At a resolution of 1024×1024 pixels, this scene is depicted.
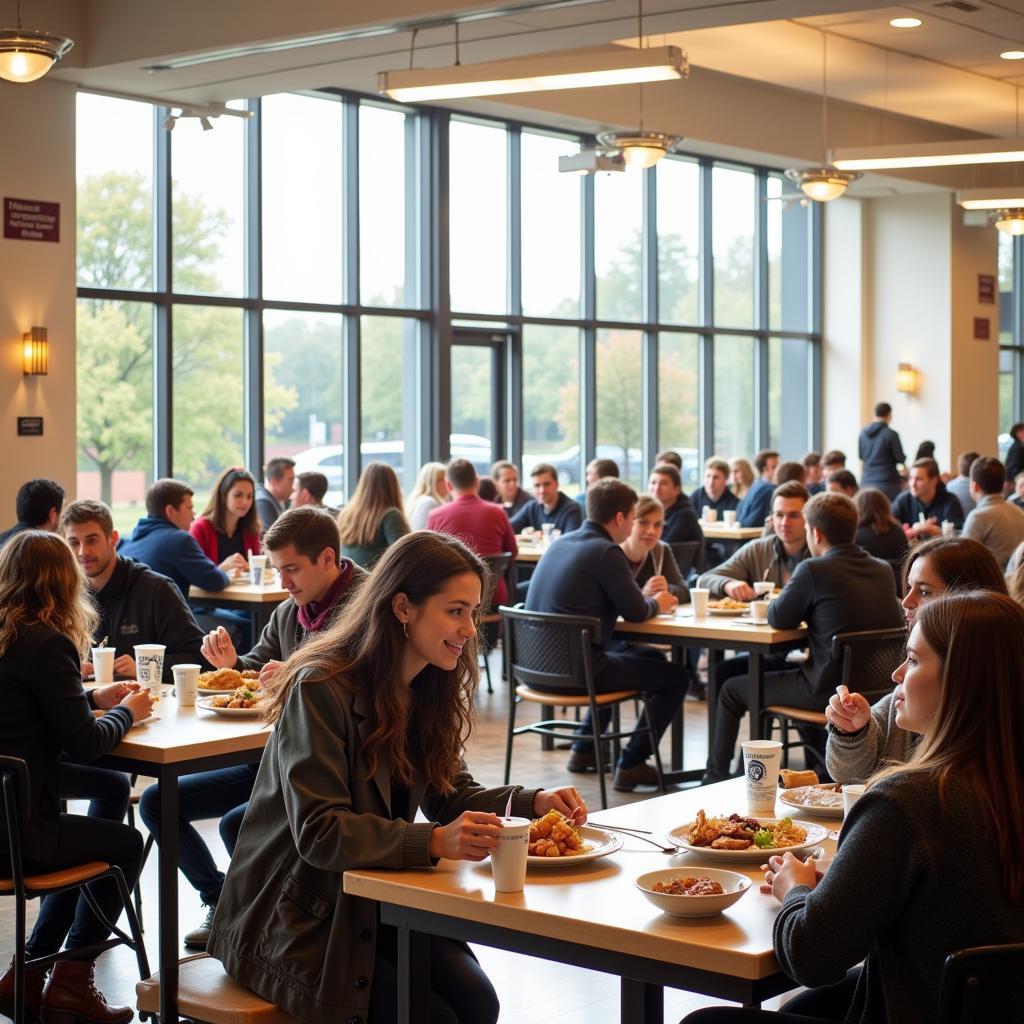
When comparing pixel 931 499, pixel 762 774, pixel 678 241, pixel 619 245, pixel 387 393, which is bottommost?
pixel 762 774

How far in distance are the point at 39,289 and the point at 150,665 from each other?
5.19 metres

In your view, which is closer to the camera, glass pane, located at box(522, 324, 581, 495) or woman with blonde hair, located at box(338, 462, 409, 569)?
woman with blonde hair, located at box(338, 462, 409, 569)

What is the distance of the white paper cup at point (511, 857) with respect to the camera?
2367 millimetres

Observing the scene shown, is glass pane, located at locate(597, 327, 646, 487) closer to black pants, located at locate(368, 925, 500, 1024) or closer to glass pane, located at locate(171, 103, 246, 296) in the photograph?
glass pane, located at locate(171, 103, 246, 296)

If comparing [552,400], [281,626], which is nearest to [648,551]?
[281,626]

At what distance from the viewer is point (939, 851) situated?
199cm

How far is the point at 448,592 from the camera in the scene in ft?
8.89

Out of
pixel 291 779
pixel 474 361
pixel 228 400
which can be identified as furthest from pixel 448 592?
pixel 474 361

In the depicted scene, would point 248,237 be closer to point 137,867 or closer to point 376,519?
point 376,519

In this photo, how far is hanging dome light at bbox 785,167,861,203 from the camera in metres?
8.91

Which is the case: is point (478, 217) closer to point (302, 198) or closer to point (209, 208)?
point (302, 198)

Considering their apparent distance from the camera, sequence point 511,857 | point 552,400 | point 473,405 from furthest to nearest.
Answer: point 552,400
point 473,405
point 511,857

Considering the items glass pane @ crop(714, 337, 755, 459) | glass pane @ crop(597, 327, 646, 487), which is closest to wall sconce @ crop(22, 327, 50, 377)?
glass pane @ crop(597, 327, 646, 487)

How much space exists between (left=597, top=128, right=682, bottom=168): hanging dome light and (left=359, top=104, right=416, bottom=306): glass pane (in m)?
3.60
